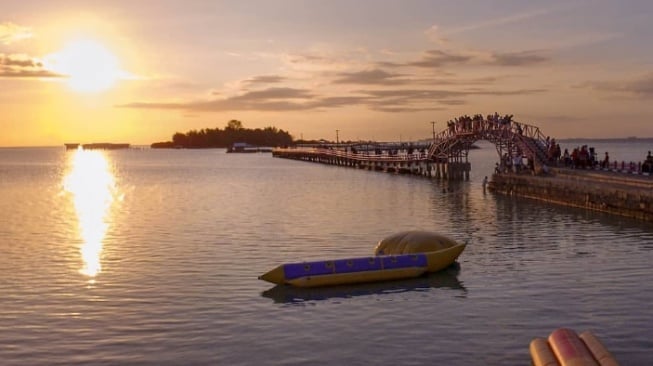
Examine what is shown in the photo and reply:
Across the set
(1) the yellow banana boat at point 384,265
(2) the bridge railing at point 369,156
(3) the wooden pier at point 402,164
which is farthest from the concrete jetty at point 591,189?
(2) the bridge railing at point 369,156

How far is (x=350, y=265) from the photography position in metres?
23.7

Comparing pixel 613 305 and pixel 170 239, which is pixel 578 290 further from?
pixel 170 239

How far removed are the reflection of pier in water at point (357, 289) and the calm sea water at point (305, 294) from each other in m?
0.09

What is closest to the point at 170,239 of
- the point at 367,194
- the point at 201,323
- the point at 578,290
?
the point at 201,323

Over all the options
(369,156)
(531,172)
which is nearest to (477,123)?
(531,172)

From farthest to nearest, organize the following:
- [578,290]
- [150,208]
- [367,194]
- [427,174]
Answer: [427,174] < [367,194] < [150,208] < [578,290]

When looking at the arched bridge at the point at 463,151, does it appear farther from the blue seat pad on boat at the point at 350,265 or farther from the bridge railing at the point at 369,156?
the blue seat pad on boat at the point at 350,265

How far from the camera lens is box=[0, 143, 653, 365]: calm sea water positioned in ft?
56.7

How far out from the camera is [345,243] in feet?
110

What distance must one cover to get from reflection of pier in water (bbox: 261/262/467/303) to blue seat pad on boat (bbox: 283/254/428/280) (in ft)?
1.48

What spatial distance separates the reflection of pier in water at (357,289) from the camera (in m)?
22.4

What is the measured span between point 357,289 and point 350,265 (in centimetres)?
90

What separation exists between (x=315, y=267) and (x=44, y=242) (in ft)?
60.4

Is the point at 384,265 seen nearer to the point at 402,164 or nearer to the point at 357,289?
the point at 357,289
